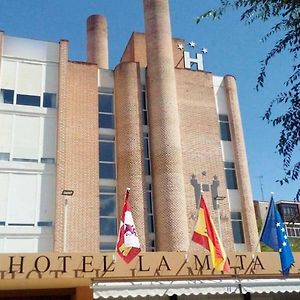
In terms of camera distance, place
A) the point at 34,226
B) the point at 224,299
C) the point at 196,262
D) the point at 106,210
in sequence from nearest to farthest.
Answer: the point at 196,262
the point at 224,299
the point at 34,226
the point at 106,210

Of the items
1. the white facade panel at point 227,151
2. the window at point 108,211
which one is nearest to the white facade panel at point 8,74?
the window at point 108,211

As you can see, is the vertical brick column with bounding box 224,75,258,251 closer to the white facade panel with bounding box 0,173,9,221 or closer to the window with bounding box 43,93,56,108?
the window with bounding box 43,93,56,108

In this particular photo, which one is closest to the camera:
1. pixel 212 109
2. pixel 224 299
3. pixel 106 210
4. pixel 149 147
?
pixel 224 299

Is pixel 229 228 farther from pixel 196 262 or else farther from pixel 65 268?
pixel 65 268

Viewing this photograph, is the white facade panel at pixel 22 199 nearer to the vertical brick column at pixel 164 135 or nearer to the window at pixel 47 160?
the window at pixel 47 160

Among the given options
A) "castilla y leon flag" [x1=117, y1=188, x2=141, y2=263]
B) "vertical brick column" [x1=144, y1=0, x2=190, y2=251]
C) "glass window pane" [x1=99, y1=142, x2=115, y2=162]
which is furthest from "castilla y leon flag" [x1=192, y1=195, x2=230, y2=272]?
"glass window pane" [x1=99, y1=142, x2=115, y2=162]

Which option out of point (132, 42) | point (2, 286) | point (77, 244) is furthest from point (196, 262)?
point (132, 42)

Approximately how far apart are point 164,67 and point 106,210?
31.4 ft

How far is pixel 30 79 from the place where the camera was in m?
26.8

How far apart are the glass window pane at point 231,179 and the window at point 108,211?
23.6 ft

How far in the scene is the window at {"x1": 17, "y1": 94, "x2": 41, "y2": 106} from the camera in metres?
26.2

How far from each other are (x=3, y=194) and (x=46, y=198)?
7.11 feet

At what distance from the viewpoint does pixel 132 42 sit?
110 ft

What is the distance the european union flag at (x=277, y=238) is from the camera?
13.8 m
